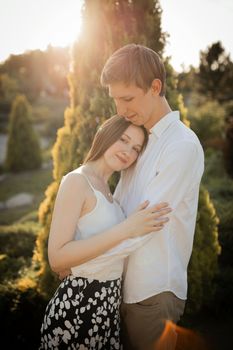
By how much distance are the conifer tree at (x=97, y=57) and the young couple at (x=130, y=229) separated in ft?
3.16

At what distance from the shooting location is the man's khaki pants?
7.52 ft

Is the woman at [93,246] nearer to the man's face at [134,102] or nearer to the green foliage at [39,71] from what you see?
the man's face at [134,102]

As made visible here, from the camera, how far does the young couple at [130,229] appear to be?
221 centimetres

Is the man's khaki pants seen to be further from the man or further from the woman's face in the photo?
the woman's face

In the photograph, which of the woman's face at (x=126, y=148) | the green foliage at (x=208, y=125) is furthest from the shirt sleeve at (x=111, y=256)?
the green foliage at (x=208, y=125)

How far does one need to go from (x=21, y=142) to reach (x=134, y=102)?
13.5m

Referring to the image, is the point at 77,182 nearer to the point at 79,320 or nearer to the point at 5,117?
the point at 79,320

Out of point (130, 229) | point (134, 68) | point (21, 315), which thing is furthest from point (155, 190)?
point (21, 315)

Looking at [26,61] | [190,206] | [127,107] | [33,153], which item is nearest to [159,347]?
[190,206]

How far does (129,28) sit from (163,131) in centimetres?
148

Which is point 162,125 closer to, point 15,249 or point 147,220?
point 147,220

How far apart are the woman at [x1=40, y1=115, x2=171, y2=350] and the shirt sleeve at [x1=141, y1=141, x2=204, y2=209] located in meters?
A: 0.08

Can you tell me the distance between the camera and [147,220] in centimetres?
214

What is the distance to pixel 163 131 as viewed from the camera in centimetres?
245
